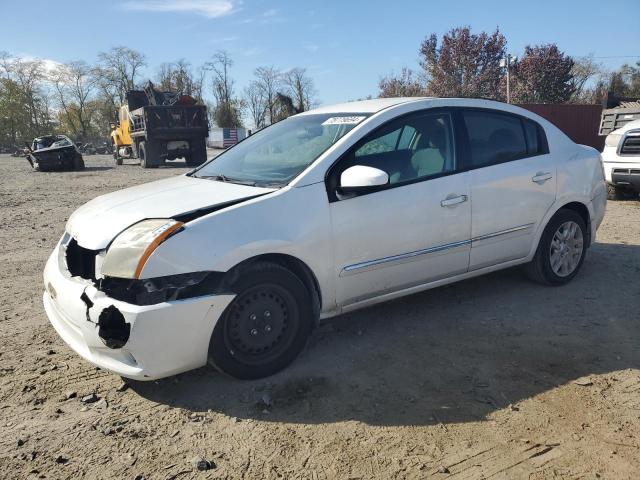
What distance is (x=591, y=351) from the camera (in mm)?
3451

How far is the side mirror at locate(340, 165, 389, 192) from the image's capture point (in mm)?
3174

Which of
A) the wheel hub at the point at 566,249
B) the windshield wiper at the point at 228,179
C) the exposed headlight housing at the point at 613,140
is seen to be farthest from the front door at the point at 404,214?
the exposed headlight housing at the point at 613,140

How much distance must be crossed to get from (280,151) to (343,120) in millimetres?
532

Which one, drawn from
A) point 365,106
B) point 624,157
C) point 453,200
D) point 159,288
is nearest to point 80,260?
point 159,288

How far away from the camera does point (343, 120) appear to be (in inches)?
147

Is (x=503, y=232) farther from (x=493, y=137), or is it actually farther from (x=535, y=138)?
(x=535, y=138)

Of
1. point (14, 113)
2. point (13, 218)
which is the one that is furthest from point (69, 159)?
point (14, 113)

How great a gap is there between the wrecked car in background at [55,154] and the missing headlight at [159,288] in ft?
73.1

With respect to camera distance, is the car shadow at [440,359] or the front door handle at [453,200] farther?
the front door handle at [453,200]

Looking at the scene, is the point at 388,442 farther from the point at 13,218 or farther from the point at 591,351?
the point at 13,218

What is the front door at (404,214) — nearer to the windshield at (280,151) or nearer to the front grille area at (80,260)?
the windshield at (280,151)

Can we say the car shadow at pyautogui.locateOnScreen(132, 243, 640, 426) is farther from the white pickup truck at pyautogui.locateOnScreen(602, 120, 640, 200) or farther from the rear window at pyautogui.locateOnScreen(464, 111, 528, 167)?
the white pickup truck at pyautogui.locateOnScreen(602, 120, 640, 200)

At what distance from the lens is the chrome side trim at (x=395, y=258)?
3330mm

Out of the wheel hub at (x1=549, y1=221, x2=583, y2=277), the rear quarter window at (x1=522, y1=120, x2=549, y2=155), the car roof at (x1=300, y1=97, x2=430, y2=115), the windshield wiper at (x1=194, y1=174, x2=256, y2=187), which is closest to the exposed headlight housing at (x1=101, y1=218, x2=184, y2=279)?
the windshield wiper at (x1=194, y1=174, x2=256, y2=187)
